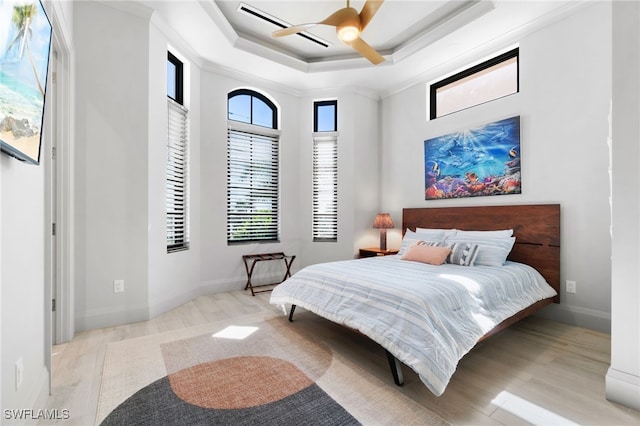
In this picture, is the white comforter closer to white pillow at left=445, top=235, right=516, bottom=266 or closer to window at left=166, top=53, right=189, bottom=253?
white pillow at left=445, top=235, right=516, bottom=266

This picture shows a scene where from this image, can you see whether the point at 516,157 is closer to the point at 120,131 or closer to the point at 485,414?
the point at 485,414

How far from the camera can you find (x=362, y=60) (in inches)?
165

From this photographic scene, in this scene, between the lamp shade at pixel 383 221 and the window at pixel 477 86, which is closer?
the window at pixel 477 86

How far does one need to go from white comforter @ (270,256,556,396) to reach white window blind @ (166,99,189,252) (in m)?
1.56

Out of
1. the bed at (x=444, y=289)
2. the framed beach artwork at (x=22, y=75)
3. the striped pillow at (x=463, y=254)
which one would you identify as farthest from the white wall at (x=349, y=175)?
the framed beach artwork at (x=22, y=75)

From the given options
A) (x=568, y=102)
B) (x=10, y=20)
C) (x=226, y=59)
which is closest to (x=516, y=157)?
(x=568, y=102)

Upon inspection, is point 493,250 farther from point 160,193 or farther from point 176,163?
point 176,163

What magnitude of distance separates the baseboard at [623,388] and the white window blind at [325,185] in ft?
11.5

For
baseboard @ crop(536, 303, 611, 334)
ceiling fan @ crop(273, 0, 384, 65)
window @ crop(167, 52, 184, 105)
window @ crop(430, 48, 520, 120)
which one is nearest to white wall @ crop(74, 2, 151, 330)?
window @ crop(167, 52, 184, 105)

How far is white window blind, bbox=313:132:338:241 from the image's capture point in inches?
194

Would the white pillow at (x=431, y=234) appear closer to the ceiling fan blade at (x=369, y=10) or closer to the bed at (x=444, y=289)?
the bed at (x=444, y=289)

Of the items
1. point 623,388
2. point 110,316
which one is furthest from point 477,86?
point 110,316

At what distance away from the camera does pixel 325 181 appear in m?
4.98

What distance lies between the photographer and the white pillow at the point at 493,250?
10.0 feet
